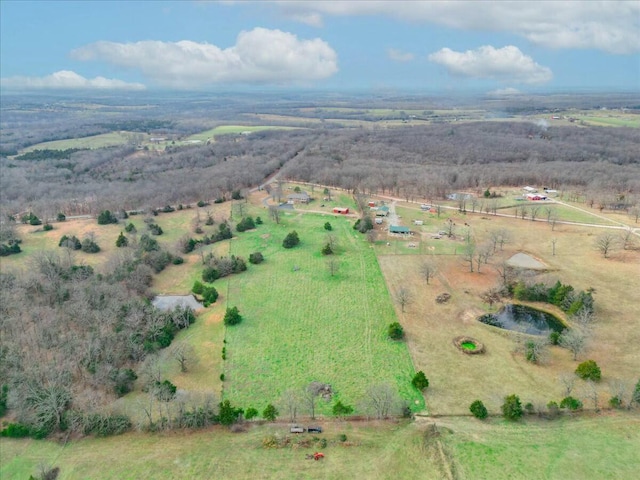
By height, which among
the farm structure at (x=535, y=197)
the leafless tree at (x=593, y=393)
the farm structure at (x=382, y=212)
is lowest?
the leafless tree at (x=593, y=393)

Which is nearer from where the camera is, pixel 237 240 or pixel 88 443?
pixel 88 443

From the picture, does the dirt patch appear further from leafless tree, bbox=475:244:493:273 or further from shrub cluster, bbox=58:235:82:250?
shrub cluster, bbox=58:235:82:250

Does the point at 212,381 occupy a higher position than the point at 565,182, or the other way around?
the point at 565,182

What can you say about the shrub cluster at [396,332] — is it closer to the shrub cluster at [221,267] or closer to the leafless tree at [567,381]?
the leafless tree at [567,381]

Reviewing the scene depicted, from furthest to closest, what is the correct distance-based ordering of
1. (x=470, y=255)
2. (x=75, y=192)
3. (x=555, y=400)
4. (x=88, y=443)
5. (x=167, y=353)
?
(x=75, y=192) → (x=470, y=255) → (x=167, y=353) → (x=555, y=400) → (x=88, y=443)

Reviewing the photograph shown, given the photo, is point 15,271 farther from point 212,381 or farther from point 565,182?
point 565,182

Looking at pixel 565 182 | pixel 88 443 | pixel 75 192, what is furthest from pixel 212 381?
pixel 565 182

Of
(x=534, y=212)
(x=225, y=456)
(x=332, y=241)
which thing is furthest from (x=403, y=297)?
(x=534, y=212)

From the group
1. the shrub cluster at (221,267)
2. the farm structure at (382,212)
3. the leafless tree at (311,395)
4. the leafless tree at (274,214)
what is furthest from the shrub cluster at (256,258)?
the farm structure at (382,212)
